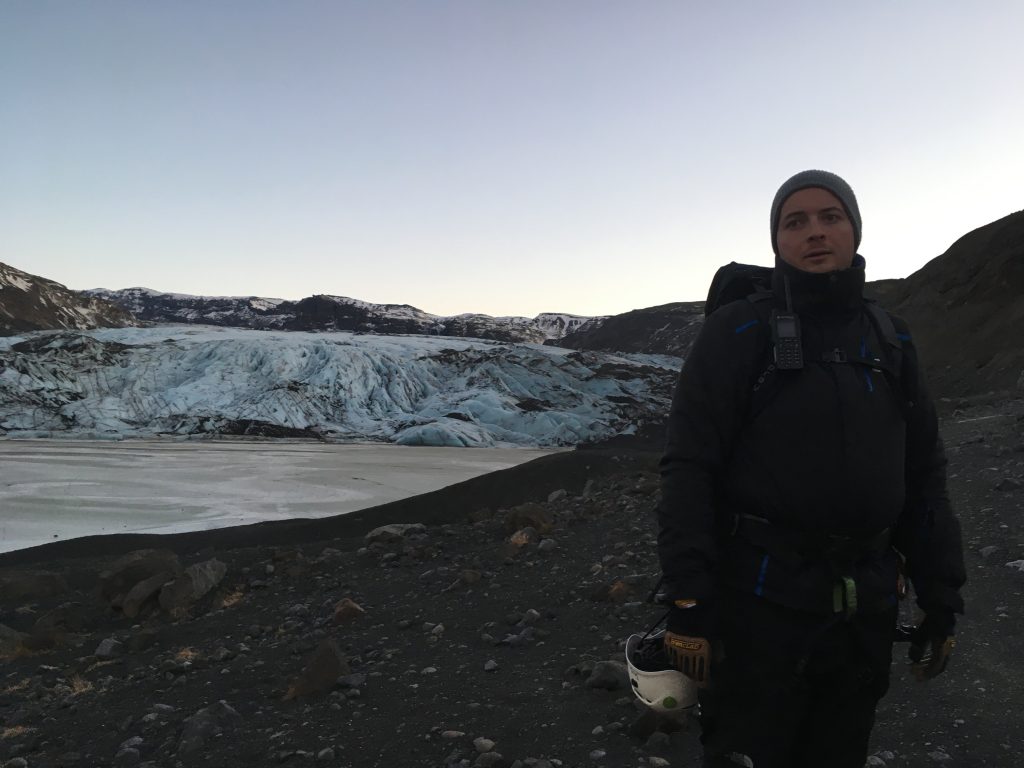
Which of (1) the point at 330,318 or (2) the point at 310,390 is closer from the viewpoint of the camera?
(2) the point at 310,390

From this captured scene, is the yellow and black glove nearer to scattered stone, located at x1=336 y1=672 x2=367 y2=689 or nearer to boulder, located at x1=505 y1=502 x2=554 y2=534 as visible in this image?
scattered stone, located at x1=336 y1=672 x2=367 y2=689

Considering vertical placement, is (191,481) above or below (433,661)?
below

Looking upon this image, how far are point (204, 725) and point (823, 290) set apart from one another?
11.4 ft

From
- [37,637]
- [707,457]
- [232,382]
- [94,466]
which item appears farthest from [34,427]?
[707,457]

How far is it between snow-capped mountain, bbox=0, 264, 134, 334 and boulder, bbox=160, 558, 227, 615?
162 ft

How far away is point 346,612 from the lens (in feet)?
17.2

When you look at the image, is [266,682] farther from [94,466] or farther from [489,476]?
[94,466]

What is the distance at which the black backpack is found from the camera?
1.58 metres

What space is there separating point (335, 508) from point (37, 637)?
9.02m

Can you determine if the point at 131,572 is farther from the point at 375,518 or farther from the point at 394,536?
the point at 375,518

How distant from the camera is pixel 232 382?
3531 centimetres

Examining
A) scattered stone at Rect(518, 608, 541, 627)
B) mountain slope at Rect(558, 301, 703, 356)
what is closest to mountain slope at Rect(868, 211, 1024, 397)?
scattered stone at Rect(518, 608, 541, 627)

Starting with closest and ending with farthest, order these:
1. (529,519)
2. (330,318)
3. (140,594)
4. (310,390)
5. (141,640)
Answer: (141,640), (140,594), (529,519), (310,390), (330,318)

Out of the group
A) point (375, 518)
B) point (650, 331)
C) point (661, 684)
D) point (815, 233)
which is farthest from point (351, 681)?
point (650, 331)
